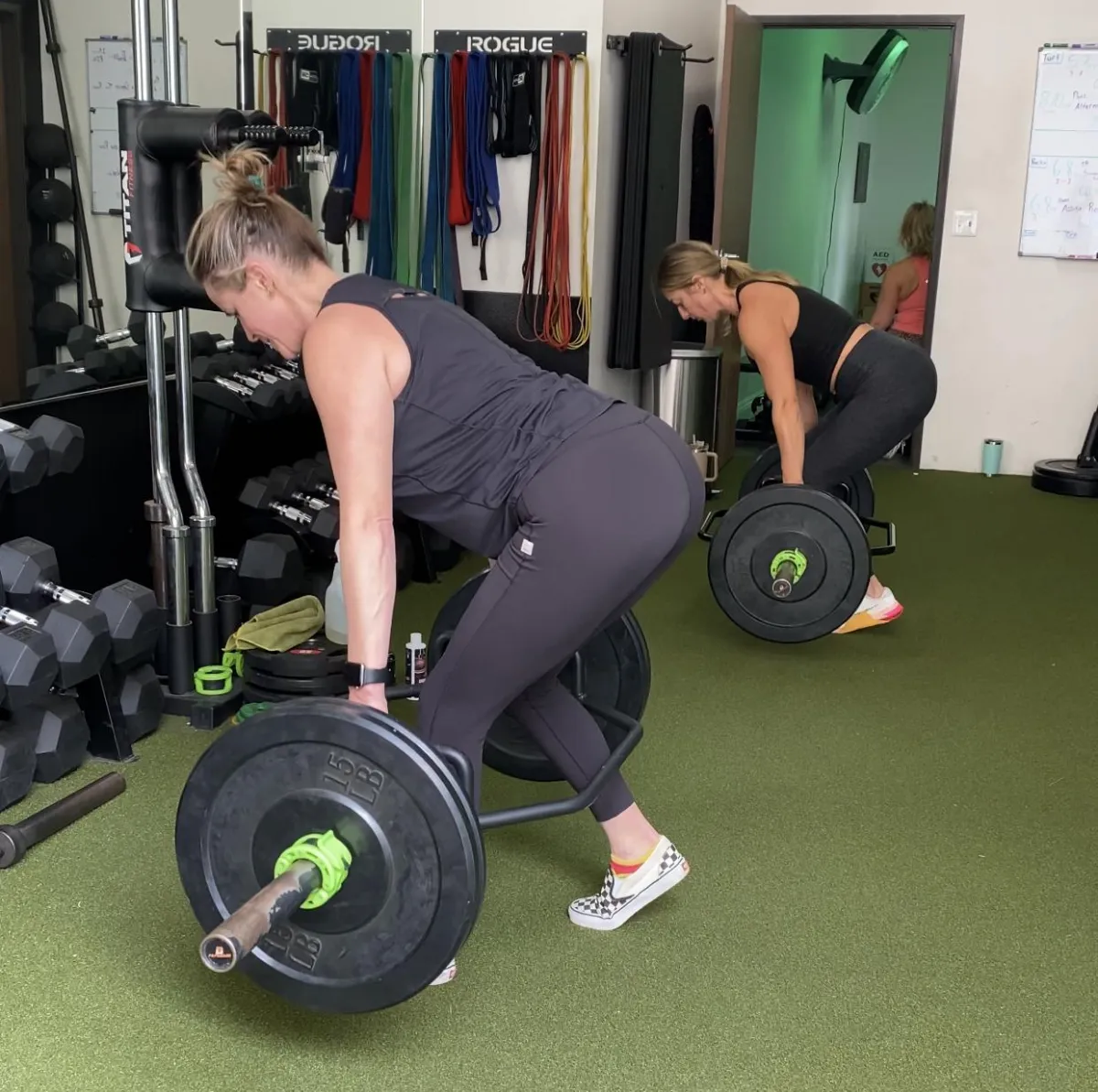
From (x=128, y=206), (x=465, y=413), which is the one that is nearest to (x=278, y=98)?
(x=128, y=206)

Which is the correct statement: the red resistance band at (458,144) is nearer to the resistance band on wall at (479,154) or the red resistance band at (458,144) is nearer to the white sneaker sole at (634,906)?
the resistance band on wall at (479,154)

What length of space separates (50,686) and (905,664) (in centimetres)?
201

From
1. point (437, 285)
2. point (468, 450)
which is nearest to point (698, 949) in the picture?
point (468, 450)

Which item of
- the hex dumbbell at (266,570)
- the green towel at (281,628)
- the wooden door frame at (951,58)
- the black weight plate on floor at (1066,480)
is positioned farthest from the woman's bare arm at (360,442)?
the black weight plate on floor at (1066,480)

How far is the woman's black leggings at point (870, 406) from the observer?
3252 mm

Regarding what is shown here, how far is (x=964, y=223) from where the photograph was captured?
17.8 feet

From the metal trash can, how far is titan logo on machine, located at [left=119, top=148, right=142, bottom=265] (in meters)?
2.55

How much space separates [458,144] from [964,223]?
2.41 meters

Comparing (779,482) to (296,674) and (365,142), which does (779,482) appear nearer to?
(296,674)

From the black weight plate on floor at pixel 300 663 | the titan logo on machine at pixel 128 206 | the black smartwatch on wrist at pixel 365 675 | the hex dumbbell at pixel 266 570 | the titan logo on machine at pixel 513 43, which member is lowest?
the black weight plate on floor at pixel 300 663

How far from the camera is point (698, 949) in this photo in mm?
1909

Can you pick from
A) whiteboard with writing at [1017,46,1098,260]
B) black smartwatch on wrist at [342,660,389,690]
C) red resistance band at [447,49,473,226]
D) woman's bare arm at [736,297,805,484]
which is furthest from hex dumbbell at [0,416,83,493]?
whiteboard with writing at [1017,46,1098,260]

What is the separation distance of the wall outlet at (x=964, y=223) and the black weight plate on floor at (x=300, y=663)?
3795 mm

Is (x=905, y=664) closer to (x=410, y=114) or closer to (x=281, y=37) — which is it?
(x=410, y=114)
